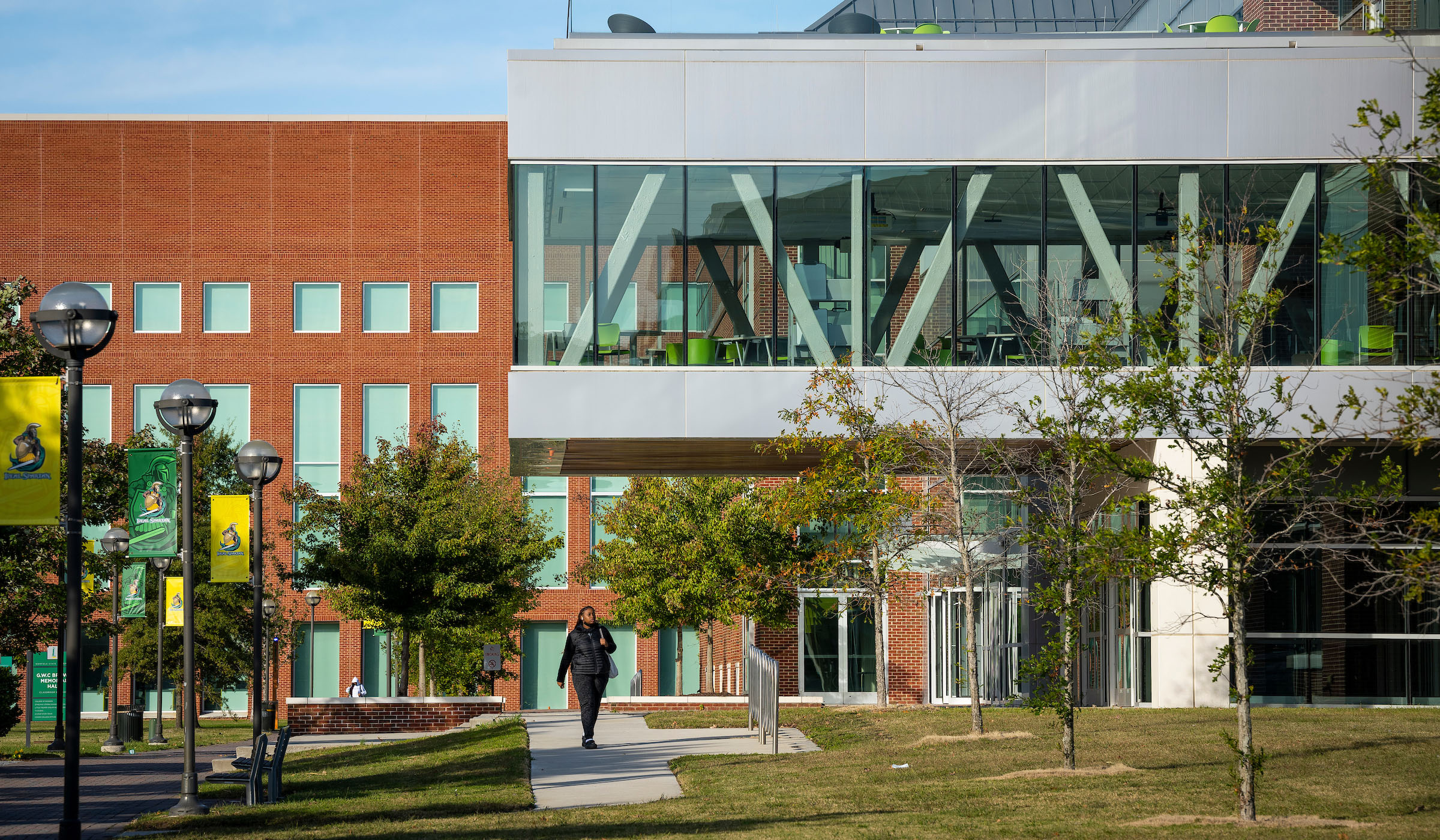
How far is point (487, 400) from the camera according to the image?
161ft

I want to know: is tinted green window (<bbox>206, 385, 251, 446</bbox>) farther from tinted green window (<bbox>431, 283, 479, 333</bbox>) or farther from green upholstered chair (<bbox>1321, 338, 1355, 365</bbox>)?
green upholstered chair (<bbox>1321, 338, 1355, 365</bbox>)

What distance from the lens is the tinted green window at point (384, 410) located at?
160ft

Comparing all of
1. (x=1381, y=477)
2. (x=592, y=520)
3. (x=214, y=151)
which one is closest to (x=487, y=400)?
(x=592, y=520)

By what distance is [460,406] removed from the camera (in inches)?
1930

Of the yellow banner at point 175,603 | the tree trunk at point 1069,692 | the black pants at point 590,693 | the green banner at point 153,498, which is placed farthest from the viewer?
the yellow banner at point 175,603

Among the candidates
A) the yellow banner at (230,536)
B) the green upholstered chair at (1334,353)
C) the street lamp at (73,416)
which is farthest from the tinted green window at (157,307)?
the street lamp at (73,416)

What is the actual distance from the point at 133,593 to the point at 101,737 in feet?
22.0

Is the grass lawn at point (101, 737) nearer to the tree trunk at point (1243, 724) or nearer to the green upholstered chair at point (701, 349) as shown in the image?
the green upholstered chair at point (701, 349)

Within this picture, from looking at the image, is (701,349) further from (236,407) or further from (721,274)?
(236,407)

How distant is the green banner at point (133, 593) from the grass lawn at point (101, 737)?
2.80 meters

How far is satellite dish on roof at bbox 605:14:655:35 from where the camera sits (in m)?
20.4

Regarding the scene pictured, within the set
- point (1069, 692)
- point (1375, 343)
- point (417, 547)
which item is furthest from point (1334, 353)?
point (417, 547)

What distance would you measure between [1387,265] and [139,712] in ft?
97.5

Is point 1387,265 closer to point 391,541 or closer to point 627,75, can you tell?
point 627,75
